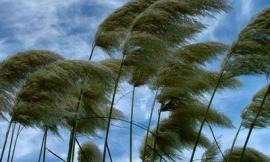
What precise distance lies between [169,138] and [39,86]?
224 cm

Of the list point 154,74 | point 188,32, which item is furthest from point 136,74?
point 188,32

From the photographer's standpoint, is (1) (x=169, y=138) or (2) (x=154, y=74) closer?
(2) (x=154, y=74)

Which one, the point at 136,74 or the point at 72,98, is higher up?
the point at 136,74

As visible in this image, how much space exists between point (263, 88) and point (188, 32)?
5.05 feet

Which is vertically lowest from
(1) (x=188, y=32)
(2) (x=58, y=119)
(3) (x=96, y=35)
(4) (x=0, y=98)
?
(2) (x=58, y=119)

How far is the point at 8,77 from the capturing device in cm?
537

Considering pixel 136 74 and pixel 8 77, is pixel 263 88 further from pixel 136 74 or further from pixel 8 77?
pixel 8 77

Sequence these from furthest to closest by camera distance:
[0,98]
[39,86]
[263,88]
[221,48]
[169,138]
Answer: [169,138] < [263,88] < [221,48] < [0,98] < [39,86]

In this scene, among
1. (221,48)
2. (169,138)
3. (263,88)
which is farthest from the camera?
(169,138)

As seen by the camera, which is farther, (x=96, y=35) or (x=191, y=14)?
(x=96, y=35)

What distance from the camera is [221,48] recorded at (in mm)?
5668

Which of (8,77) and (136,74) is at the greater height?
(136,74)

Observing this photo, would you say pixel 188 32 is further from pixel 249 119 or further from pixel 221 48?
pixel 249 119

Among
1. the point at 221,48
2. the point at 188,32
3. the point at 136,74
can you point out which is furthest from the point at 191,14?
the point at 136,74
